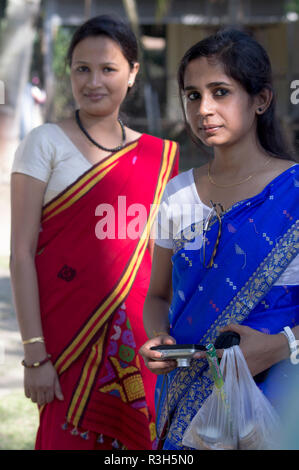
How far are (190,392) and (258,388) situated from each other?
0.99 feet

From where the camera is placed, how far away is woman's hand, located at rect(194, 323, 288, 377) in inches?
Result: 63.9

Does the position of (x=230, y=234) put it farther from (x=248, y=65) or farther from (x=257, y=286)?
(x=248, y=65)

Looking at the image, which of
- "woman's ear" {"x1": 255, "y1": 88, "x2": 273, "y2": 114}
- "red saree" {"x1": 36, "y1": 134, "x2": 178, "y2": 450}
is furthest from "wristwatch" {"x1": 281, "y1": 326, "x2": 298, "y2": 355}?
"red saree" {"x1": 36, "y1": 134, "x2": 178, "y2": 450}

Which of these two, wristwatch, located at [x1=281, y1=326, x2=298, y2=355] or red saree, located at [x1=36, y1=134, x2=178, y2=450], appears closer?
wristwatch, located at [x1=281, y1=326, x2=298, y2=355]

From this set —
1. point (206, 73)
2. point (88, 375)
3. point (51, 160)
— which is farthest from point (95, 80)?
point (88, 375)

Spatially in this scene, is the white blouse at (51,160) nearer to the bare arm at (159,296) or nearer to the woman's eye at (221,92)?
the bare arm at (159,296)

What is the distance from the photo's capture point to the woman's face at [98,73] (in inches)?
98.8

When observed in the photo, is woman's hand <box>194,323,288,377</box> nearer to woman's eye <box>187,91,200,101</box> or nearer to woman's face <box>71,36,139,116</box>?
woman's eye <box>187,91,200,101</box>

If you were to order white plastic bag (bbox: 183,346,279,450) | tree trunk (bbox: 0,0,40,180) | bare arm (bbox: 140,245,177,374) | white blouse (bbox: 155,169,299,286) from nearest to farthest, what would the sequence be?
white plastic bag (bbox: 183,346,279,450) < white blouse (bbox: 155,169,299,286) < bare arm (bbox: 140,245,177,374) < tree trunk (bbox: 0,0,40,180)

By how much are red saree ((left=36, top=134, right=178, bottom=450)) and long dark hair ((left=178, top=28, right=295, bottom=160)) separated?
78cm

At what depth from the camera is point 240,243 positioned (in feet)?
5.60

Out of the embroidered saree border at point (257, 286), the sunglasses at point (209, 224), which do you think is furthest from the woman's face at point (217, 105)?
the embroidered saree border at point (257, 286)
